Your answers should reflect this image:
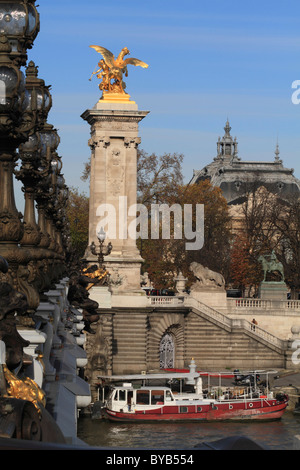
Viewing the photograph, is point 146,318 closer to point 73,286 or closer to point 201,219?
point 201,219

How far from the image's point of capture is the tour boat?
Result: 149 ft

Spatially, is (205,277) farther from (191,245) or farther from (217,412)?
(191,245)

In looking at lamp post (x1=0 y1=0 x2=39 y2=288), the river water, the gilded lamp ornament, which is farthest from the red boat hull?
lamp post (x1=0 y1=0 x2=39 y2=288)

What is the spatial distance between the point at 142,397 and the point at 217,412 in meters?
3.38

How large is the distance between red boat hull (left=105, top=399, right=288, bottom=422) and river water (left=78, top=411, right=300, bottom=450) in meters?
0.29

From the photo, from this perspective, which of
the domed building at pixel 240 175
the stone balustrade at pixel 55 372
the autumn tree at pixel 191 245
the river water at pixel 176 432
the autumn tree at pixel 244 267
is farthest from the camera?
the domed building at pixel 240 175

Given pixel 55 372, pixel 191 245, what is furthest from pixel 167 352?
pixel 55 372

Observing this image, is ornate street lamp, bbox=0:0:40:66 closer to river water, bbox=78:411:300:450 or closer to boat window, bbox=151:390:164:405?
river water, bbox=78:411:300:450

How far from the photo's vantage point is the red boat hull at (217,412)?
45.5 metres

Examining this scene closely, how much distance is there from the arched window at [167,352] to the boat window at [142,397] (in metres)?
11.3

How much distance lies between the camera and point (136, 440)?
40.3 m

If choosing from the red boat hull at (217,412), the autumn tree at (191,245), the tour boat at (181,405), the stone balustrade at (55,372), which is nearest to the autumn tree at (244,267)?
the autumn tree at (191,245)

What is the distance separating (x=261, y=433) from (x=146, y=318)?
14884 millimetres

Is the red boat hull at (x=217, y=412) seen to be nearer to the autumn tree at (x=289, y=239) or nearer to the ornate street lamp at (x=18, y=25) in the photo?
the autumn tree at (x=289, y=239)
